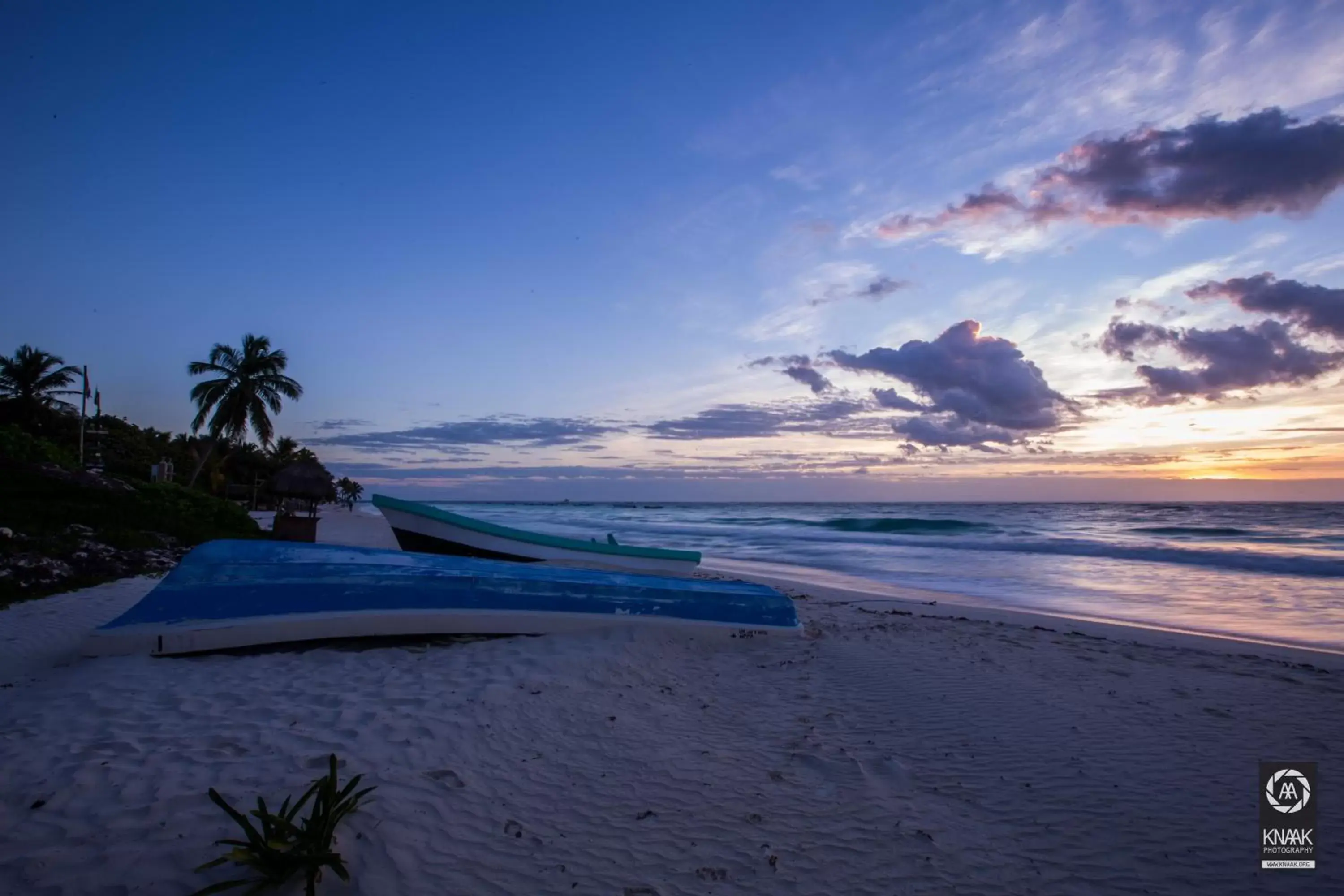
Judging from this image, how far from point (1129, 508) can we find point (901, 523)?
38026 millimetres

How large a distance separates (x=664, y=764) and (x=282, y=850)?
185 centimetres

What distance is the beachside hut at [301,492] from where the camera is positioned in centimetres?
1324

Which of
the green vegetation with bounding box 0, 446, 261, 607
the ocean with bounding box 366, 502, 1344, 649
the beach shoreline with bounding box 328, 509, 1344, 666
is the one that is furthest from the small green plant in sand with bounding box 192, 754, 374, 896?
the ocean with bounding box 366, 502, 1344, 649

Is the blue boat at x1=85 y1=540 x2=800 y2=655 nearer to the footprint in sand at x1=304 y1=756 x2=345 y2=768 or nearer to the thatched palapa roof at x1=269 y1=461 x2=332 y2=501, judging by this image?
the footprint in sand at x1=304 y1=756 x2=345 y2=768

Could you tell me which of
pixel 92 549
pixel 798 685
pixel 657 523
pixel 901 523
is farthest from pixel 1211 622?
pixel 657 523

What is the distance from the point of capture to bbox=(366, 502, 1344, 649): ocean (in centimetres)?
1037

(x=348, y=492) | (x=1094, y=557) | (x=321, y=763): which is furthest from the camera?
(x=348, y=492)

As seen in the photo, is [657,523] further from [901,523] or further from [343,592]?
[343,592]

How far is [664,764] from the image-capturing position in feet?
11.9

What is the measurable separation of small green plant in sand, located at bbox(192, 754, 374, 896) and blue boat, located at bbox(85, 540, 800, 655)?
3.04m

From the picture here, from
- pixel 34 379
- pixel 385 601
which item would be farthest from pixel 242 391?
pixel 385 601

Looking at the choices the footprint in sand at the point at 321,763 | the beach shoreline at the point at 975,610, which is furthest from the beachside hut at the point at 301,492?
the footprint in sand at the point at 321,763

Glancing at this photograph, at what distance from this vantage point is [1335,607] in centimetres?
1048

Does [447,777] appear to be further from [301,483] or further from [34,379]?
[34,379]
